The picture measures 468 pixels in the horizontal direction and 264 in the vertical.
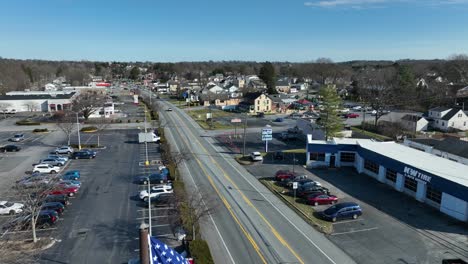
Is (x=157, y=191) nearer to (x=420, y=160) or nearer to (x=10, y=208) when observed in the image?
(x=10, y=208)

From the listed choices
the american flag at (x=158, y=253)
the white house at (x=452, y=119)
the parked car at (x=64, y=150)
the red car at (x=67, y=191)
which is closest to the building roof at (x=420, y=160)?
the american flag at (x=158, y=253)

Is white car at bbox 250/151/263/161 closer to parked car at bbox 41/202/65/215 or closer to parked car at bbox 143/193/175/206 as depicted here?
parked car at bbox 143/193/175/206

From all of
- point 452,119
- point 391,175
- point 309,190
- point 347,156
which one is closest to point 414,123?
point 452,119

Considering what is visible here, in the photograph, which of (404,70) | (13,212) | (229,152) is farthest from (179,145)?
(404,70)

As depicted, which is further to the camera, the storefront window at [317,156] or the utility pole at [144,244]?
the storefront window at [317,156]

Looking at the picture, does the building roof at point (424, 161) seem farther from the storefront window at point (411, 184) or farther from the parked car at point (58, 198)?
the parked car at point (58, 198)

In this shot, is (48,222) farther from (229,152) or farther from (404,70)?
(404,70)
